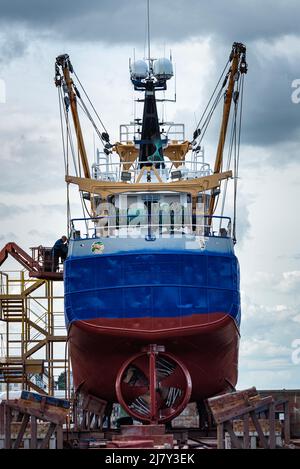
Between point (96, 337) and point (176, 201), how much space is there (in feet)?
24.6

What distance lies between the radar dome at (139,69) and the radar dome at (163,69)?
447 mm

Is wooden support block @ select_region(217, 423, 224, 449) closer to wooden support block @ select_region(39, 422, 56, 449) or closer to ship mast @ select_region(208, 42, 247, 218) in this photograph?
wooden support block @ select_region(39, 422, 56, 449)

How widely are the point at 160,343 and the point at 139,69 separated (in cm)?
1589

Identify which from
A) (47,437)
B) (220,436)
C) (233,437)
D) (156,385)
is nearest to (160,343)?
(156,385)

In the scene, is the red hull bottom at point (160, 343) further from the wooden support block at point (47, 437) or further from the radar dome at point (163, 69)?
the radar dome at point (163, 69)

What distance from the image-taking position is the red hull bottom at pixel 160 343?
51.1m

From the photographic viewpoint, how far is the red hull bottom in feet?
168

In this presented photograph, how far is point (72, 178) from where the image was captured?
56750mm

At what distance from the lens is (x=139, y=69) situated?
61969mm

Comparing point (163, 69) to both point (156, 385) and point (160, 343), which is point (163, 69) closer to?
point (160, 343)

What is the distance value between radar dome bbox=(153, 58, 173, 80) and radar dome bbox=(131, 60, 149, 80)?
0.45 m

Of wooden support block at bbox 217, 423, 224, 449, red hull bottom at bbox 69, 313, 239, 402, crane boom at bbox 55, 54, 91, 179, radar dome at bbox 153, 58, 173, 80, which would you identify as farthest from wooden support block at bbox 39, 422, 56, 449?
radar dome at bbox 153, 58, 173, 80
